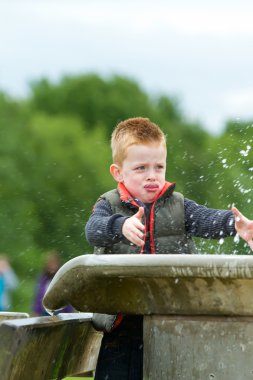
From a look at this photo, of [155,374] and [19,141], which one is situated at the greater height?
[155,374]

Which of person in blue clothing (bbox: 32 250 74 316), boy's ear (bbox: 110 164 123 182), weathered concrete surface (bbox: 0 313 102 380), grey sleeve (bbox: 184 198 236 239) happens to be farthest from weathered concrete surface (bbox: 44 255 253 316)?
person in blue clothing (bbox: 32 250 74 316)

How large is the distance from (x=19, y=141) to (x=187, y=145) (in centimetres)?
635

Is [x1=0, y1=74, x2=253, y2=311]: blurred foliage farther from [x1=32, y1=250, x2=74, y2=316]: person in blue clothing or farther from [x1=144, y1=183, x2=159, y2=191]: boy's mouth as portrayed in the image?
[x1=144, y1=183, x2=159, y2=191]: boy's mouth

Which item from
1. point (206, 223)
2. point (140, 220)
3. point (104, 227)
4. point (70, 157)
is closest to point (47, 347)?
point (104, 227)

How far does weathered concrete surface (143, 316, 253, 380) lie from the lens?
3648 millimetres

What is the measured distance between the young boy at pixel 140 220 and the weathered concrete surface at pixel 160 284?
0.48 m

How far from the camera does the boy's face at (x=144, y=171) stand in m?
4.66

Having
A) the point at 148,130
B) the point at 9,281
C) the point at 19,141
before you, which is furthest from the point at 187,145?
the point at 148,130

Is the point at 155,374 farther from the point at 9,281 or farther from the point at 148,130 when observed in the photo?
the point at 9,281

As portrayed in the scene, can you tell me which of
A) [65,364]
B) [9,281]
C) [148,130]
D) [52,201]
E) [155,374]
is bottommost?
[52,201]

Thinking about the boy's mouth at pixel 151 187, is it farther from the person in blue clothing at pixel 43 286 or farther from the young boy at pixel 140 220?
the person in blue clothing at pixel 43 286

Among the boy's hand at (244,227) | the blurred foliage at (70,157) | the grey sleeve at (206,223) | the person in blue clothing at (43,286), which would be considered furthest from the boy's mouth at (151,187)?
the blurred foliage at (70,157)

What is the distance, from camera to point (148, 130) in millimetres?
4773

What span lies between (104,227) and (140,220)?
15cm
